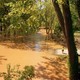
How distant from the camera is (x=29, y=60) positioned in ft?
43.7

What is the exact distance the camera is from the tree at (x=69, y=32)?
25.4 feet

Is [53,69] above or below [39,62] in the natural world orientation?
below

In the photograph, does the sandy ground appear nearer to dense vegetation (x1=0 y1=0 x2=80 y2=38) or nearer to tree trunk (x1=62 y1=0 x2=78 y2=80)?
tree trunk (x1=62 y1=0 x2=78 y2=80)

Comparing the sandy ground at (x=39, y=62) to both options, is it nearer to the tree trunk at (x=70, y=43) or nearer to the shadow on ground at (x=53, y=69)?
the shadow on ground at (x=53, y=69)

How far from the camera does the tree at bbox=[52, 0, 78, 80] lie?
7750 mm

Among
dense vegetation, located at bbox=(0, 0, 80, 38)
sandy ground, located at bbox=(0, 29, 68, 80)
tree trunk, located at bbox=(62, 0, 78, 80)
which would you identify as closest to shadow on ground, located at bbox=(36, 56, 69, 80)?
sandy ground, located at bbox=(0, 29, 68, 80)

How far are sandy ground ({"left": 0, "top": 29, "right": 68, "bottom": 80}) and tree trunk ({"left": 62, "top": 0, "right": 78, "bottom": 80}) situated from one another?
1421 millimetres

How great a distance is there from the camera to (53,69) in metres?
Result: 11.6

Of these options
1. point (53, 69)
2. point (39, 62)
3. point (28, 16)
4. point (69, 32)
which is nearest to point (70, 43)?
point (69, 32)

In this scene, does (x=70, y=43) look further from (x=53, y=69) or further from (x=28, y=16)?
(x=28, y=16)

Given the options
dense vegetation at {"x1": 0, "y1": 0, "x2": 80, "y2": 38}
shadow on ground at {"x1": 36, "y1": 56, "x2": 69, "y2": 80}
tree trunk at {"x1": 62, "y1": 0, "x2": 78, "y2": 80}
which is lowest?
shadow on ground at {"x1": 36, "y1": 56, "x2": 69, "y2": 80}

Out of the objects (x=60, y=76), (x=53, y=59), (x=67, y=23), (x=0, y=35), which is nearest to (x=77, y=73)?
(x=60, y=76)

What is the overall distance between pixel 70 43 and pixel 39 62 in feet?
A: 16.1

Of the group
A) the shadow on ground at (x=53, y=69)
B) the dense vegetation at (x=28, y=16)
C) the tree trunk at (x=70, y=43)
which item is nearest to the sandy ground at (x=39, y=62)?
the shadow on ground at (x=53, y=69)
